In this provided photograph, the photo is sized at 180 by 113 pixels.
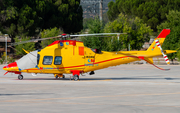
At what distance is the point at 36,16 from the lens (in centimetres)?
7275

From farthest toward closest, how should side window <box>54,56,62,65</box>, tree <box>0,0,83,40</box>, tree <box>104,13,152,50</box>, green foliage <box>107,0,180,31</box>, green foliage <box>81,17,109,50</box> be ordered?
green foliage <box>107,0,180,31</box> → tree <box>104,13,152,50</box> → tree <box>0,0,83,40</box> → green foliage <box>81,17,109,50</box> → side window <box>54,56,62,65</box>

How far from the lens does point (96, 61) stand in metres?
25.0

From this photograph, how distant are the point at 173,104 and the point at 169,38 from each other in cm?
4440

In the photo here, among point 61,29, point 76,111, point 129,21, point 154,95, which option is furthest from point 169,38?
point 76,111

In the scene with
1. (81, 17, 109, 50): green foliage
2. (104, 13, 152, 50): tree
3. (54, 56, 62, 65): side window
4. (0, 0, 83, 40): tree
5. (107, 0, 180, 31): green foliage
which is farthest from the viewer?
(107, 0, 180, 31): green foliage

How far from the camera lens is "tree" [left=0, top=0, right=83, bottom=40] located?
7056 cm

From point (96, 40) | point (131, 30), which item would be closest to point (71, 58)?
point (96, 40)

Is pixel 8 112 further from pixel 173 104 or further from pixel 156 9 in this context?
pixel 156 9

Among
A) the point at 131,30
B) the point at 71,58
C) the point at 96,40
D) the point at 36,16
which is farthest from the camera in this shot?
the point at 131,30

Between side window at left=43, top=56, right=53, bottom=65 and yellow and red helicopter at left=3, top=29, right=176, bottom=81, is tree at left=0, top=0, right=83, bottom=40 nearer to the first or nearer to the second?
yellow and red helicopter at left=3, top=29, right=176, bottom=81

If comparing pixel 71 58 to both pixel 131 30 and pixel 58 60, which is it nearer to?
pixel 58 60

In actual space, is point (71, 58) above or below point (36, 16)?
below

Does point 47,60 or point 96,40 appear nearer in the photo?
point 47,60

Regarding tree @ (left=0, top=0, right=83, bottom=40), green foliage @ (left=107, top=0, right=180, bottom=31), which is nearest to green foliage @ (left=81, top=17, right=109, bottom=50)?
tree @ (left=0, top=0, right=83, bottom=40)
